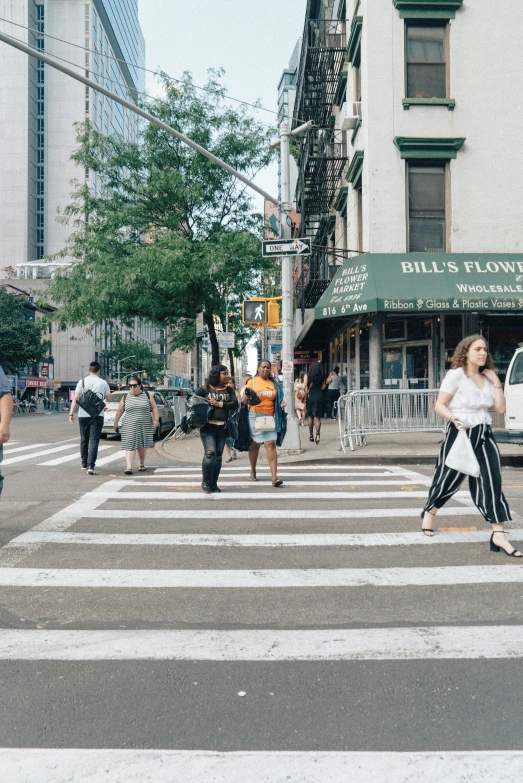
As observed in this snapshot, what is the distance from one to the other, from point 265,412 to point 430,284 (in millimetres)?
9138

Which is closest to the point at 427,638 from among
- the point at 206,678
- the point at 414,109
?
the point at 206,678

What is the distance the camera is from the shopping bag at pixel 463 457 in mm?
5969

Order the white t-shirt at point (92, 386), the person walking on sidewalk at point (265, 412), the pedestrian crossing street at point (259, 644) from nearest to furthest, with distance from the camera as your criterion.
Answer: the pedestrian crossing street at point (259, 644)
the person walking on sidewalk at point (265, 412)
the white t-shirt at point (92, 386)

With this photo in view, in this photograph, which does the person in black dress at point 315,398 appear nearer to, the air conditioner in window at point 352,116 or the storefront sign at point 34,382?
the air conditioner in window at point 352,116

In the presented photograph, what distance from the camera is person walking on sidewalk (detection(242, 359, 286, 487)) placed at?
9.95 metres

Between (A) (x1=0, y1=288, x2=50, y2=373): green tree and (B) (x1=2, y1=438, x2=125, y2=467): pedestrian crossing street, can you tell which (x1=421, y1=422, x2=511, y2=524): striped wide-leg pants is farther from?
(A) (x1=0, y1=288, x2=50, y2=373): green tree

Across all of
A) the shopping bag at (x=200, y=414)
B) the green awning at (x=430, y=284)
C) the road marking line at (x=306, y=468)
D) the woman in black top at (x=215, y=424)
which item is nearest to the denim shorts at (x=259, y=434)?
the woman in black top at (x=215, y=424)

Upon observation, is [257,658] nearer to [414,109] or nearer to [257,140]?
[414,109]

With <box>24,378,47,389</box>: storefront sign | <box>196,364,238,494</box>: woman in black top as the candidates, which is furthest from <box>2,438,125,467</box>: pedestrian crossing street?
<box>24,378,47,389</box>: storefront sign

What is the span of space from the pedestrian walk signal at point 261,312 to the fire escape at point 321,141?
6.38 metres

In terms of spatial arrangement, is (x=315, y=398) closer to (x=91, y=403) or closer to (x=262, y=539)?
(x=91, y=403)

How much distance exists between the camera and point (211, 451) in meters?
9.36

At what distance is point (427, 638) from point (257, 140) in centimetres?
2258

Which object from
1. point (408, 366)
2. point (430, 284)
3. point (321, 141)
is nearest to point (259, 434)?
point (430, 284)
